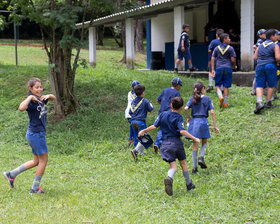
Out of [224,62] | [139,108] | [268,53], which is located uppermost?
[268,53]

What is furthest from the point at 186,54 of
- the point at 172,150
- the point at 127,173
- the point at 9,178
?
the point at 9,178

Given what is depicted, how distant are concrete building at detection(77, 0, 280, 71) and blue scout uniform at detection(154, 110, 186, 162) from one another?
5.96 m

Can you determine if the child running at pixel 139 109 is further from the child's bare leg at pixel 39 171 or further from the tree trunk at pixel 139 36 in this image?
the tree trunk at pixel 139 36

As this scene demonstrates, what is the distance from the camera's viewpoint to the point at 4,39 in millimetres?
32125

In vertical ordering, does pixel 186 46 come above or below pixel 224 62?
above

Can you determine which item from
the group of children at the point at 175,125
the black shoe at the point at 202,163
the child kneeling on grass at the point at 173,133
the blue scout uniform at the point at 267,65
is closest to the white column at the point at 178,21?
the blue scout uniform at the point at 267,65

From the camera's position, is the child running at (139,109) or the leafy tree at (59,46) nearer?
the child running at (139,109)

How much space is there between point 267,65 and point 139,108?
3.06m

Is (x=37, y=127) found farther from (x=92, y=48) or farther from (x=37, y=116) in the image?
(x=92, y=48)

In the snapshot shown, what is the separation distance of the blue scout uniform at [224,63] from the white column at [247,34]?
10.2 ft

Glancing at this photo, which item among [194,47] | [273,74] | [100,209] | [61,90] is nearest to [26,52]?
[194,47]

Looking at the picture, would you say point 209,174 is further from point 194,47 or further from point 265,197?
point 194,47

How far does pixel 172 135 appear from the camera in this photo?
17.7 feet

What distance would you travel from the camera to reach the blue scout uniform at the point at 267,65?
812 centimetres
